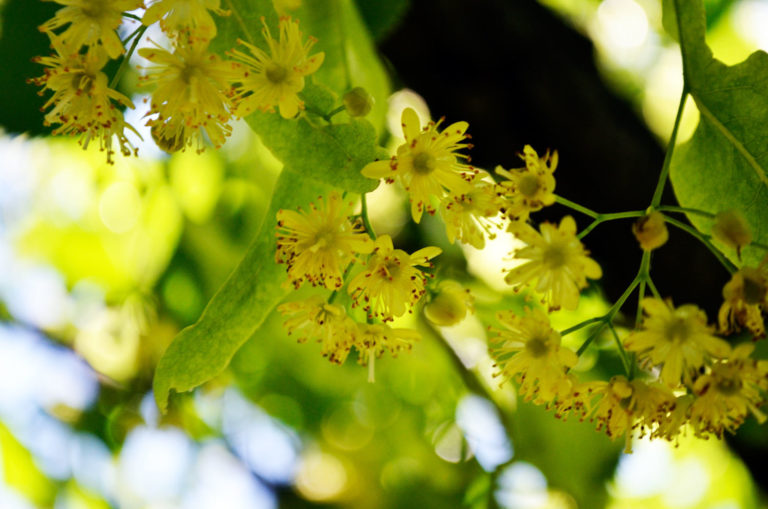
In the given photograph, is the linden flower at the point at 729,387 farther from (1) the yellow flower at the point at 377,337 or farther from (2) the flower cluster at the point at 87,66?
(2) the flower cluster at the point at 87,66

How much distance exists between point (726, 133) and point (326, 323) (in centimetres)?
56

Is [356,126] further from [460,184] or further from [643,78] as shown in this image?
[643,78]

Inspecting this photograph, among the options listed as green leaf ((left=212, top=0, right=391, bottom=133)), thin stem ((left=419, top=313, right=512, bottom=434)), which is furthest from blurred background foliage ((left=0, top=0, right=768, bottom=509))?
green leaf ((left=212, top=0, right=391, bottom=133))

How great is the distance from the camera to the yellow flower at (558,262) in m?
0.86

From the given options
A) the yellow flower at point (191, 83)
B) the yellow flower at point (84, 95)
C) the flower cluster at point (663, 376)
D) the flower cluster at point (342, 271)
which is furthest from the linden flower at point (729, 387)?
the yellow flower at point (84, 95)

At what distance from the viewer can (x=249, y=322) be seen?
0.93 metres

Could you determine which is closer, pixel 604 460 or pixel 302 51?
pixel 302 51

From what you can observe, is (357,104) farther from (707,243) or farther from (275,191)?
(707,243)

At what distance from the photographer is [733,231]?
828 millimetres

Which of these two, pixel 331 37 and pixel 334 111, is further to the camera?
pixel 331 37

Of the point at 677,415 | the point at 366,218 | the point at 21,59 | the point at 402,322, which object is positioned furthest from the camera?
the point at 402,322

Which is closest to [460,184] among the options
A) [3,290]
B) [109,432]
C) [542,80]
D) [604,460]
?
[542,80]

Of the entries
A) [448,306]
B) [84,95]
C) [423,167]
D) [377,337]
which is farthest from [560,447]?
[84,95]

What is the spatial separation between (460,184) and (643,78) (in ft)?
5.56
